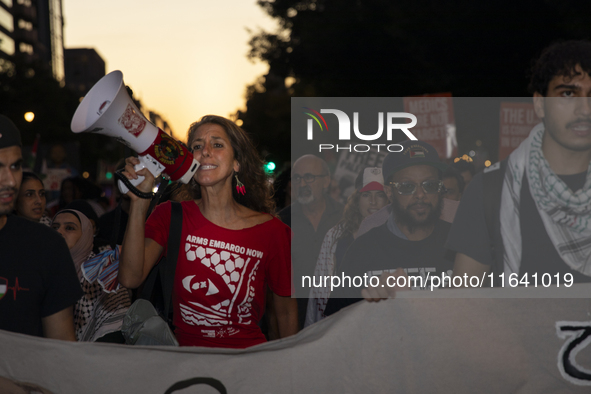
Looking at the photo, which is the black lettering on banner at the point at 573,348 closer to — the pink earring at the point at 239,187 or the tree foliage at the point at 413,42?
the pink earring at the point at 239,187

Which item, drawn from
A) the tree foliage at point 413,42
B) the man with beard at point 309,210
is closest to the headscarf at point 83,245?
the man with beard at point 309,210

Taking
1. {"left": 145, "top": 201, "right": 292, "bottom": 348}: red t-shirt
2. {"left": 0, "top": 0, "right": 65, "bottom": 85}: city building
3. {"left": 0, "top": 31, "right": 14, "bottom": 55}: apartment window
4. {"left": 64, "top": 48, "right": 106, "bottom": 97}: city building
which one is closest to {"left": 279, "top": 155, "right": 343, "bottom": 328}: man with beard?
{"left": 145, "top": 201, "right": 292, "bottom": 348}: red t-shirt

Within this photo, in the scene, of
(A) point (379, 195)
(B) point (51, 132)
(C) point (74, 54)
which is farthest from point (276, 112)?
(C) point (74, 54)

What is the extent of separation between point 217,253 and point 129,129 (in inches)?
27.1

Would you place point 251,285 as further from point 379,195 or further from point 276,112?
point 276,112

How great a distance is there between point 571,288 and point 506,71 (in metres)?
13.0

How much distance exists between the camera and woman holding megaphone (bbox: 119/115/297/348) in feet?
8.73

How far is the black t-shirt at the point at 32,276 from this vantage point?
2.18 m

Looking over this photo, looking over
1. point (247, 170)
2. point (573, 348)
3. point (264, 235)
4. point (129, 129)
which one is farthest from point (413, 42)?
point (573, 348)

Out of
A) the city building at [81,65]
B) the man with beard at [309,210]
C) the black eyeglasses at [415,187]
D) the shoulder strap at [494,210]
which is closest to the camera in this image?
the shoulder strap at [494,210]

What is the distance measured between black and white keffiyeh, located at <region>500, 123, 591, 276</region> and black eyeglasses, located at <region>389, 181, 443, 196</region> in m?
0.84

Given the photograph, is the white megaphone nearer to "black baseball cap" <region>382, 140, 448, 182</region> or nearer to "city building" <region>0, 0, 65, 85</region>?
"black baseball cap" <region>382, 140, 448, 182</region>

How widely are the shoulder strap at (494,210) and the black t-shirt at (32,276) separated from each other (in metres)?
1.64

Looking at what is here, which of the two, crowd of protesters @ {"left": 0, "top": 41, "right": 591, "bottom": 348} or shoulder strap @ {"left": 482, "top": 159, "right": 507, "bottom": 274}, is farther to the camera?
shoulder strap @ {"left": 482, "top": 159, "right": 507, "bottom": 274}
